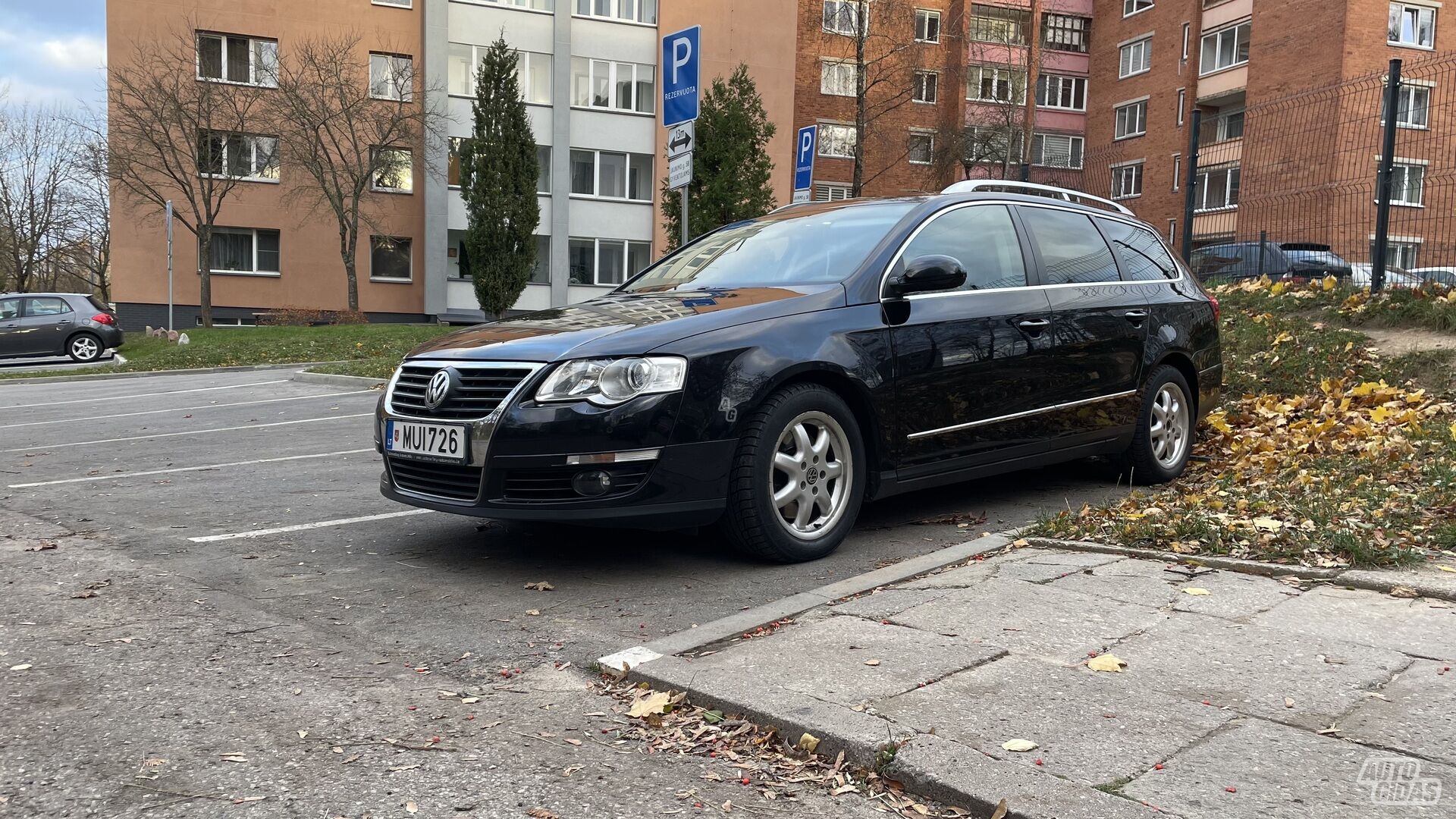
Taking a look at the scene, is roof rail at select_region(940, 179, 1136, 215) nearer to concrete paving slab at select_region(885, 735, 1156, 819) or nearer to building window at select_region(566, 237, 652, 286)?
concrete paving slab at select_region(885, 735, 1156, 819)

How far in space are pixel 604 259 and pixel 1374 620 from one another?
37979 millimetres

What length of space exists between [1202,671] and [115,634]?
3567 mm

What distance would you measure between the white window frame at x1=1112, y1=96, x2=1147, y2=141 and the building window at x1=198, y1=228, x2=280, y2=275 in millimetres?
35801

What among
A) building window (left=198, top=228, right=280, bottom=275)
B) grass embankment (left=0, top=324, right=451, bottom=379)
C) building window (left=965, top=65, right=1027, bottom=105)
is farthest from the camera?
building window (left=965, top=65, right=1027, bottom=105)

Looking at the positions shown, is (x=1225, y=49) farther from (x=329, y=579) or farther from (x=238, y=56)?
(x=329, y=579)

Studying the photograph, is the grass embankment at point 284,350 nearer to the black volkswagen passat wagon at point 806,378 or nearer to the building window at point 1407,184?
the black volkswagen passat wagon at point 806,378

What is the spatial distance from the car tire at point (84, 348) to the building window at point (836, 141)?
32533 mm

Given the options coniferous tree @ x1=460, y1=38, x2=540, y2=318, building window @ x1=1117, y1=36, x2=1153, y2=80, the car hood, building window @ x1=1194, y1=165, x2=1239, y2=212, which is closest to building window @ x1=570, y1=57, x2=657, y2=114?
coniferous tree @ x1=460, y1=38, x2=540, y2=318

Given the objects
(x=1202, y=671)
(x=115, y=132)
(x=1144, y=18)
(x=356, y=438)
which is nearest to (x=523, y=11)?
(x=115, y=132)

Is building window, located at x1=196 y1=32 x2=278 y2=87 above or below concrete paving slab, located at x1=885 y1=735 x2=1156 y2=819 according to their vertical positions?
above

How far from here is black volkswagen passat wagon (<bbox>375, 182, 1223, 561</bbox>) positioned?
15.1 ft

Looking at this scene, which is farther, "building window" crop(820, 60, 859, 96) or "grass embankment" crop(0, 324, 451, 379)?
"building window" crop(820, 60, 859, 96)

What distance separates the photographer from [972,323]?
571 centimetres

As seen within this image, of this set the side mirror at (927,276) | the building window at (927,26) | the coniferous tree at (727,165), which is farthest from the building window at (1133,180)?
the side mirror at (927,276)
